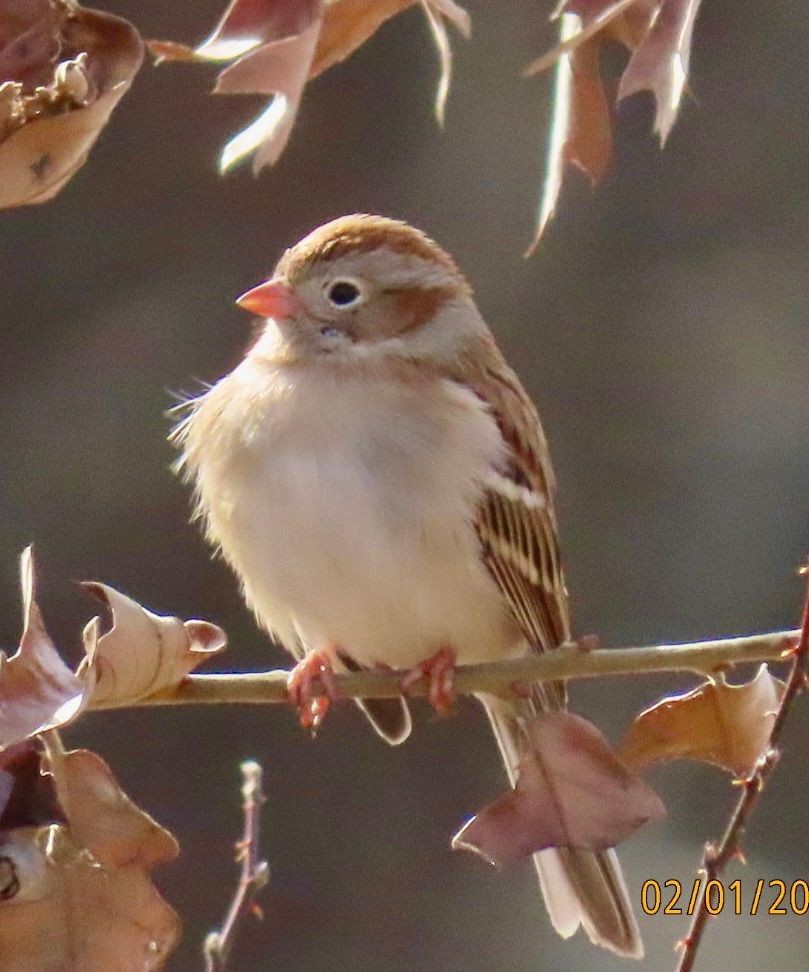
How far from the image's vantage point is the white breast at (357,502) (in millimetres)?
2180

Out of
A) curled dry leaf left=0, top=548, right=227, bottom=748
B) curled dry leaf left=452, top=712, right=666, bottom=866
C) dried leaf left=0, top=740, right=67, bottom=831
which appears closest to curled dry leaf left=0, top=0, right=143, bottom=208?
curled dry leaf left=0, top=548, right=227, bottom=748

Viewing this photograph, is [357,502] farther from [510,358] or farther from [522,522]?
[510,358]

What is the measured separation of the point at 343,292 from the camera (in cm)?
242

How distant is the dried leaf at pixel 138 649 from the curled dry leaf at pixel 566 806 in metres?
0.28

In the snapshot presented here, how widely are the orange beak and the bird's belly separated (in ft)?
0.76

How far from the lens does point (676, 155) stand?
4848 mm

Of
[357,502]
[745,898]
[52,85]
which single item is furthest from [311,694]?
[745,898]

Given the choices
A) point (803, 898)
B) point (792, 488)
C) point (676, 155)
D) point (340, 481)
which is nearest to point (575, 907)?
point (340, 481)

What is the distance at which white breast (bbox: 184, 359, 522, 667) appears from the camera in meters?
2.18

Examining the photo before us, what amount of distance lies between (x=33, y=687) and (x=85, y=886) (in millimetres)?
195

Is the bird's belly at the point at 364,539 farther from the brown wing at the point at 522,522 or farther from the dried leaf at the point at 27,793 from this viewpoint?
the dried leaf at the point at 27,793

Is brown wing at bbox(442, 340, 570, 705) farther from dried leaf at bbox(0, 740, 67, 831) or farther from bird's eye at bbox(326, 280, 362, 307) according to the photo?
dried leaf at bbox(0, 740, 67, 831)

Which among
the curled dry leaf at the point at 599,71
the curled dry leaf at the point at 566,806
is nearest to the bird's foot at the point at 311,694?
the curled dry leaf at the point at 566,806

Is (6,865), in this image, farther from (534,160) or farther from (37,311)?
(534,160)
